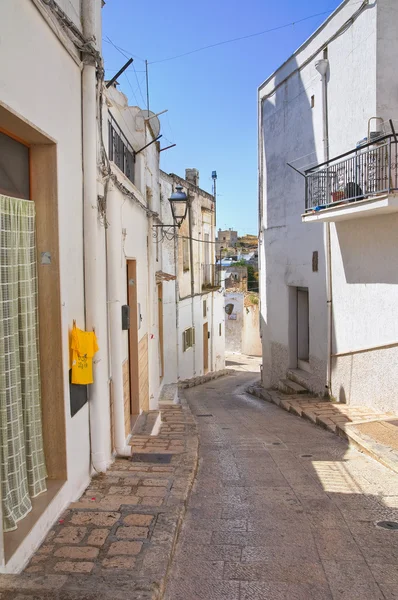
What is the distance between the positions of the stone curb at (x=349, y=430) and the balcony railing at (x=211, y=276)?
35.0 ft

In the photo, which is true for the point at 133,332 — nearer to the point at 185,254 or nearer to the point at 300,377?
the point at 300,377

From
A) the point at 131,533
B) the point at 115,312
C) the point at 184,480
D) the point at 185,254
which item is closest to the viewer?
the point at 131,533

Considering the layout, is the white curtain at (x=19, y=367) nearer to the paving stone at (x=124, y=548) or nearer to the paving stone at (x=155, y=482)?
the paving stone at (x=124, y=548)

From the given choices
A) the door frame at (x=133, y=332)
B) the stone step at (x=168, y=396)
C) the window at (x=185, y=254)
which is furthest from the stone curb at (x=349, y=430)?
the window at (x=185, y=254)

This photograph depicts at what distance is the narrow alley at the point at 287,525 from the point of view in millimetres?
3672

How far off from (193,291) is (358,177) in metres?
11.5

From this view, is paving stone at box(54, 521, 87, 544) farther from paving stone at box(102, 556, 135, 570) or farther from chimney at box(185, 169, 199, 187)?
chimney at box(185, 169, 199, 187)

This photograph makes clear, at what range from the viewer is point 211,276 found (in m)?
24.2

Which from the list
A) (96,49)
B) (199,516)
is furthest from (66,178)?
(199,516)

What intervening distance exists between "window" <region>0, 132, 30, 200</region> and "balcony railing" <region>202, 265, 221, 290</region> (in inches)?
730

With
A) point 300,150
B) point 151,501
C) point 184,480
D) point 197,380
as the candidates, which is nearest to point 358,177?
point 300,150

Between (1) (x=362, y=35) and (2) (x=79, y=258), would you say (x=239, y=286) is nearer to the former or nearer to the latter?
(1) (x=362, y=35)

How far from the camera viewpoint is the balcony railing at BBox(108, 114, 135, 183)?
24.4 feet

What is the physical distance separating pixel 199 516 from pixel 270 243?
10645mm
